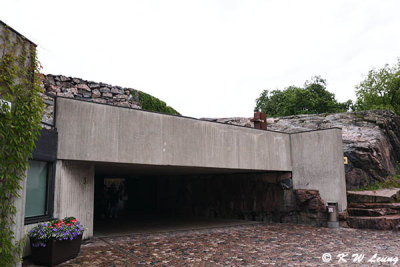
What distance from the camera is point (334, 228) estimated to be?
9.87 m

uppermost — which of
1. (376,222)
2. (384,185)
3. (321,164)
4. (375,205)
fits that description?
(321,164)

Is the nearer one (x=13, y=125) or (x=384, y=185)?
(x=13, y=125)

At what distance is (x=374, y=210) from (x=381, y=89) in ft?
79.3

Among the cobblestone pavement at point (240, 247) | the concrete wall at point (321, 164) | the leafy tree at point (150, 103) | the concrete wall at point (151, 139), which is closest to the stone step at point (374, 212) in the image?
the concrete wall at point (321, 164)

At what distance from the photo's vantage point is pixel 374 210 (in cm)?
994

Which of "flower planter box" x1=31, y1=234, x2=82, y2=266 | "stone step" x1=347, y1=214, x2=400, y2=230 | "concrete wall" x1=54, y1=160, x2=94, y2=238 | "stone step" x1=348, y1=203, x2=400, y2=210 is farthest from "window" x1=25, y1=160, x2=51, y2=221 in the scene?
"stone step" x1=348, y1=203, x2=400, y2=210

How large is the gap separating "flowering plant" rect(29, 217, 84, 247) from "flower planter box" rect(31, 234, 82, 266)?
0.08 meters

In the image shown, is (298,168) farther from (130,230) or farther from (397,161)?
(397,161)

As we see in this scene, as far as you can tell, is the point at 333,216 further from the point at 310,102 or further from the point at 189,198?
the point at 310,102

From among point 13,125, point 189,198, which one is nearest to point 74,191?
point 13,125

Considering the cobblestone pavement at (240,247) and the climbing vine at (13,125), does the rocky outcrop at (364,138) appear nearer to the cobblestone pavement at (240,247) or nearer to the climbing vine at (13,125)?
the cobblestone pavement at (240,247)

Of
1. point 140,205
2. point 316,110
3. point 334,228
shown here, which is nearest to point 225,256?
point 334,228

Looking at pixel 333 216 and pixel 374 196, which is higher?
pixel 374 196

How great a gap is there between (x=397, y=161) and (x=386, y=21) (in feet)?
27.4
